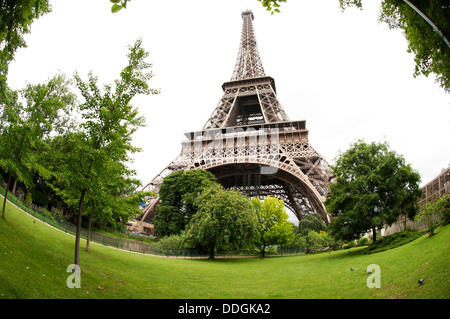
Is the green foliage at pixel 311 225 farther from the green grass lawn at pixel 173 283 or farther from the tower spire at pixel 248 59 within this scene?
the tower spire at pixel 248 59

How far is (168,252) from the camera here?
1061 inches

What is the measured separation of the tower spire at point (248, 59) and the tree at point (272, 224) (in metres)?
27.2

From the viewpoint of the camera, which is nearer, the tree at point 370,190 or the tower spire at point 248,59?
the tree at point 370,190

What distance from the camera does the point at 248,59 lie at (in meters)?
56.7

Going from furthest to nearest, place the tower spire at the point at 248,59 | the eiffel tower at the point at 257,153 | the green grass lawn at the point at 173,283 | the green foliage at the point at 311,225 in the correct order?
the tower spire at the point at 248,59 < the eiffel tower at the point at 257,153 < the green foliage at the point at 311,225 < the green grass lawn at the point at 173,283

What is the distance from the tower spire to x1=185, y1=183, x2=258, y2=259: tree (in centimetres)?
3064

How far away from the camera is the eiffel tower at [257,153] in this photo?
3678cm

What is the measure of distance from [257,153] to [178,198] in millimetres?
12575

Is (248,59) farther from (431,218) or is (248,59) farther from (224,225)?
(431,218)

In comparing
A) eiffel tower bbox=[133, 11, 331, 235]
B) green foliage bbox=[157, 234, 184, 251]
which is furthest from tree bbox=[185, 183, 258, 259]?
eiffel tower bbox=[133, 11, 331, 235]
